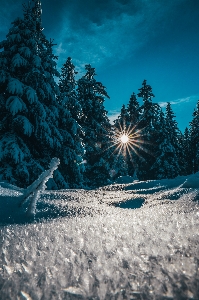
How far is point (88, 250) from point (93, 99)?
19.0 meters

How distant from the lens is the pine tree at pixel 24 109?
27.6 ft

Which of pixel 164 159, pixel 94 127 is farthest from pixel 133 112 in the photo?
pixel 94 127

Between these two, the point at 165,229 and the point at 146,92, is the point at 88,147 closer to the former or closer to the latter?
the point at 146,92

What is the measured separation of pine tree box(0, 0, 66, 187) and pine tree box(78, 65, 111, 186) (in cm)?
715

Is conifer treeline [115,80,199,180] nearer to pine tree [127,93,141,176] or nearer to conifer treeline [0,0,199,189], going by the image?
pine tree [127,93,141,176]

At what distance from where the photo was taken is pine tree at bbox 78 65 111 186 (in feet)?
58.9

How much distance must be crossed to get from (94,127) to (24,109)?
9972 millimetres

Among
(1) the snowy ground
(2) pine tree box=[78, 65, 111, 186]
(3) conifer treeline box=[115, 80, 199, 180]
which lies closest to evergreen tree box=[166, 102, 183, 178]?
(3) conifer treeline box=[115, 80, 199, 180]

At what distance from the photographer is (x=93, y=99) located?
19.2 metres

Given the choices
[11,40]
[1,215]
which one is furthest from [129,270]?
[11,40]

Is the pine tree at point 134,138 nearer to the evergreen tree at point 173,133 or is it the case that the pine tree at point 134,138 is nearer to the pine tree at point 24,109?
the evergreen tree at point 173,133

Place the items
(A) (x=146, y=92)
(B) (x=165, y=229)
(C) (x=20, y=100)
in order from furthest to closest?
(A) (x=146, y=92)
(C) (x=20, y=100)
(B) (x=165, y=229)

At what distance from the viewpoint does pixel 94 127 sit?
727 inches

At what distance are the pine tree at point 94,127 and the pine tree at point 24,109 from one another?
282 inches
